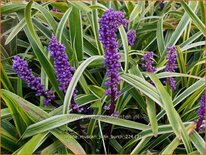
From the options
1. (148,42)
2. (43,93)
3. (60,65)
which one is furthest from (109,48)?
(148,42)

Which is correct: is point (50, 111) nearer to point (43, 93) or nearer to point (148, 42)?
point (43, 93)

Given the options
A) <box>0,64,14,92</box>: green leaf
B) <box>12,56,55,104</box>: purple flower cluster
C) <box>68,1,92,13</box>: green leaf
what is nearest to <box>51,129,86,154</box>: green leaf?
<box>12,56,55,104</box>: purple flower cluster

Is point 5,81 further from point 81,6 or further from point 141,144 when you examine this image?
point 141,144

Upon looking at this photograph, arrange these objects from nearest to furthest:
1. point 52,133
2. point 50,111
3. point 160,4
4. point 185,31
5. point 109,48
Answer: point 109,48
point 52,133
point 50,111
point 185,31
point 160,4

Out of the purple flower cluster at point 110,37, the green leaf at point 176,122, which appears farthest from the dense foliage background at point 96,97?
the purple flower cluster at point 110,37

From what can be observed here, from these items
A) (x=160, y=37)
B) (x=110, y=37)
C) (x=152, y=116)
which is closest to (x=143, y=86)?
(x=152, y=116)

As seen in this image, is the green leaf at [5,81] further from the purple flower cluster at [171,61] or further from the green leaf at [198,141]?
the green leaf at [198,141]

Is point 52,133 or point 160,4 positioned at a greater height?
point 160,4
